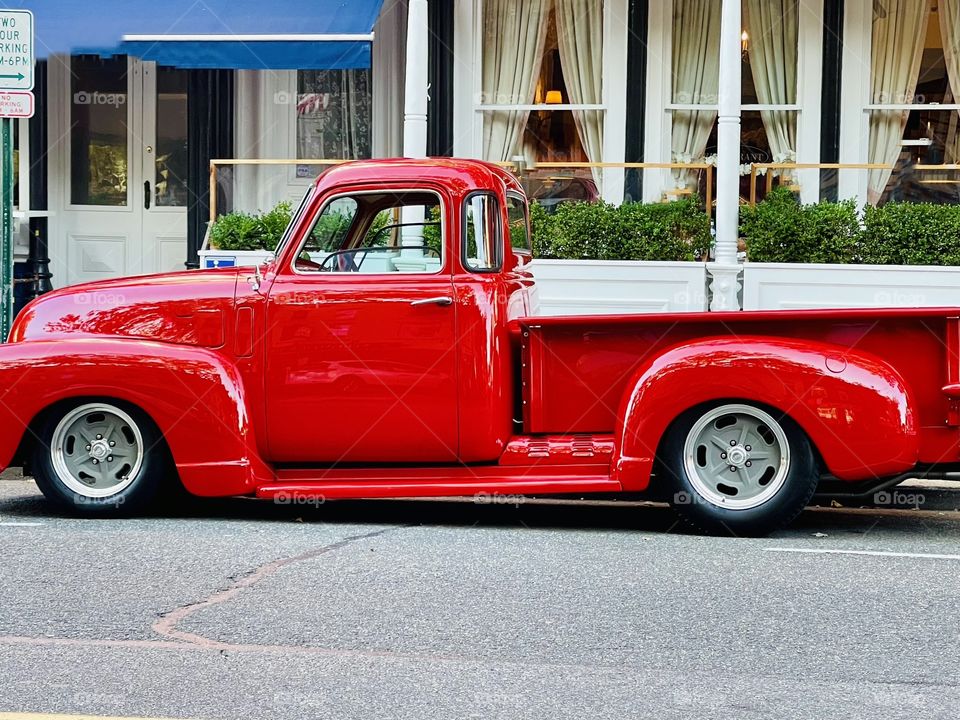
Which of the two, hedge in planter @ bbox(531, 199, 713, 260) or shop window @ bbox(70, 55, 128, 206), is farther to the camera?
shop window @ bbox(70, 55, 128, 206)

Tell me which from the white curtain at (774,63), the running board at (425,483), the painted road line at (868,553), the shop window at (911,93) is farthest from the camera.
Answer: the white curtain at (774,63)

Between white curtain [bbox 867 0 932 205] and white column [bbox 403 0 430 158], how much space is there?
5.05 m

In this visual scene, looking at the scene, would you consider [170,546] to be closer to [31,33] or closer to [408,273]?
[408,273]

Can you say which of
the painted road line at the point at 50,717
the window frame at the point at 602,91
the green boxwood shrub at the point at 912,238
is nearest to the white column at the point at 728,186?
the green boxwood shrub at the point at 912,238

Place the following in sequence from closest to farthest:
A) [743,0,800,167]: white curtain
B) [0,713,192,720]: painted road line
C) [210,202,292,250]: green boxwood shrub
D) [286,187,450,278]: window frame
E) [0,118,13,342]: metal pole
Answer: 1. [0,713,192,720]: painted road line
2. [286,187,450,278]: window frame
3. [0,118,13,342]: metal pole
4. [210,202,292,250]: green boxwood shrub
5. [743,0,800,167]: white curtain

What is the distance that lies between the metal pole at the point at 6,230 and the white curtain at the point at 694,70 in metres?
7.37

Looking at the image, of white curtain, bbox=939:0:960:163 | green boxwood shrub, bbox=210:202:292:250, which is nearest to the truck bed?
green boxwood shrub, bbox=210:202:292:250

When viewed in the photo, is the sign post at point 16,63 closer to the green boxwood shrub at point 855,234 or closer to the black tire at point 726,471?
the black tire at point 726,471

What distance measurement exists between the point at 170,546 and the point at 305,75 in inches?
400

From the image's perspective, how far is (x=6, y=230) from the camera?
1126 centimetres

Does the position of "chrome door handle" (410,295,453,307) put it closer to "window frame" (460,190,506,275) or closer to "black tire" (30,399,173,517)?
"window frame" (460,190,506,275)

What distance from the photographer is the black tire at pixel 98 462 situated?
7.88 meters

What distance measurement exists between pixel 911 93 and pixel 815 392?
9.30m

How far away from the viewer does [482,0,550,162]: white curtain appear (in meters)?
15.7
